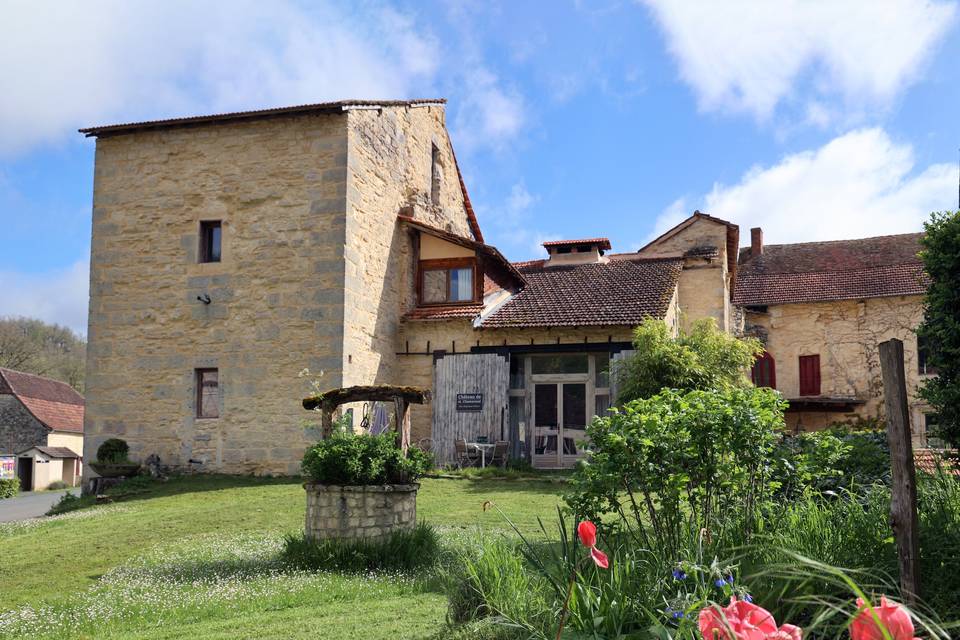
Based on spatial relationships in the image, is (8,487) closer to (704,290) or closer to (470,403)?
(470,403)

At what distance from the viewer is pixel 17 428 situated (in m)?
39.2

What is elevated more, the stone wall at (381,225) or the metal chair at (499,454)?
the stone wall at (381,225)

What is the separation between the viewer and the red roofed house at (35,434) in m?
38.5

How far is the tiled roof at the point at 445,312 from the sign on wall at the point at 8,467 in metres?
27.7

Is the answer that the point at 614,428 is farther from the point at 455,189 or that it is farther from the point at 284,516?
the point at 455,189

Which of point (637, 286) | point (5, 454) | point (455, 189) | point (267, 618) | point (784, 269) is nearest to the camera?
point (267, 618)

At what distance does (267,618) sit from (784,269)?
28216mm

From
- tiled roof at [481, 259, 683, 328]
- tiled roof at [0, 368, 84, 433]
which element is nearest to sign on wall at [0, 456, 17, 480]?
tiled roof at [0, 368, 84, 433]

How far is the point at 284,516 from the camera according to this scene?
11.7 meters

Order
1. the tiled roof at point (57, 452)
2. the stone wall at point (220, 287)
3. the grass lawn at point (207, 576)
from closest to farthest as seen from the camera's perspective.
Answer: the grass lawn at point (207, 576) < the stone wall at point (220, 287) < the tiled roof at point (57, 452)

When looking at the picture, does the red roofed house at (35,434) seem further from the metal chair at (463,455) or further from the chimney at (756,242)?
the chimney at (756,242)

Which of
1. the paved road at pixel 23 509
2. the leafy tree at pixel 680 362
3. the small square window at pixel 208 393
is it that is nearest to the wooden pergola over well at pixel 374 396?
the leafy tree at pixel 680 362

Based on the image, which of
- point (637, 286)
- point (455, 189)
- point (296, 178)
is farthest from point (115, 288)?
point (637, 286)

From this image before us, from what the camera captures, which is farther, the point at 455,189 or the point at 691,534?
the point at 455,189
